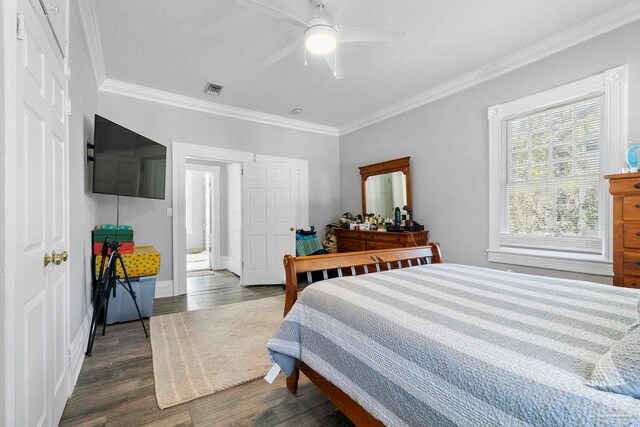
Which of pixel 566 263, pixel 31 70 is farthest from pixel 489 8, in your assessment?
pixel 31 70

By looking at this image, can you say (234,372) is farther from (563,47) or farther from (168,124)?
(563,47)

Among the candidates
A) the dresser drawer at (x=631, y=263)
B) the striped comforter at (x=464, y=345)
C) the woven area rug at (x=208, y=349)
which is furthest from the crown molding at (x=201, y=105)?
the dresser drawer at (x=631, y=263)

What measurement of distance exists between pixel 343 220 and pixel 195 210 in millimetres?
5244

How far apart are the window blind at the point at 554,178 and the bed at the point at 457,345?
1.64 metres

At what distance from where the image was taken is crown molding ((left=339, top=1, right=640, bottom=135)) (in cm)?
244

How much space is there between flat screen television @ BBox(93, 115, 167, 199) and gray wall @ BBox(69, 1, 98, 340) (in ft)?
0.42

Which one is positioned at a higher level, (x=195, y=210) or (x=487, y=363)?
(x=195, y=210)

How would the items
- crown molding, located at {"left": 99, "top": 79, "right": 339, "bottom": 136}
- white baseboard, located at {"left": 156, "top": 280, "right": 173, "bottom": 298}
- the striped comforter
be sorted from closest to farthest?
the striped comforter → crown molding, located at {"left": 99, "top": 79, "right": 339, "bottom": 136} → white baseboard, located at {"left": 156, "top": 280, "right": 173, "bottom": 298}

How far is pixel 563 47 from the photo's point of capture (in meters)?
2.80

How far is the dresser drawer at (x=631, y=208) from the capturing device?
2041 millimetres

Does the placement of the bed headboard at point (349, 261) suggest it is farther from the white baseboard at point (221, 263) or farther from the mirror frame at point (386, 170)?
the white baseboard at point (221, 263)

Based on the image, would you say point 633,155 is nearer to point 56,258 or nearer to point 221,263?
point 56,258

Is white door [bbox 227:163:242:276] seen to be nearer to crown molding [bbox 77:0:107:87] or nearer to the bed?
crown molding [bbox 77:0:107:87]

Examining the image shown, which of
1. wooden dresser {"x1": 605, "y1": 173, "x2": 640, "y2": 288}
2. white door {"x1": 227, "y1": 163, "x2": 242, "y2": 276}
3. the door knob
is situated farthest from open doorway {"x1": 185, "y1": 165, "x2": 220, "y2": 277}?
wooden dresser {"x1": 605, "y1": 173, "x2": 640, "y2": 288}
